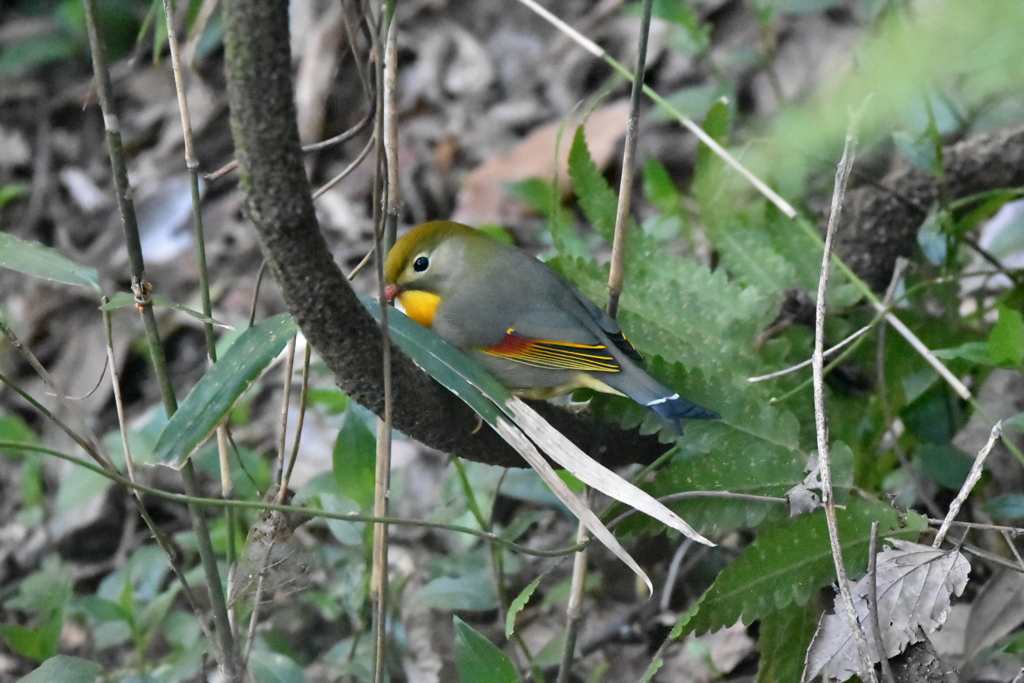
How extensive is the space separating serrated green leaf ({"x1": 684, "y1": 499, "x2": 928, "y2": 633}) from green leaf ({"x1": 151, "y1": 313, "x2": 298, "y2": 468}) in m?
1.08

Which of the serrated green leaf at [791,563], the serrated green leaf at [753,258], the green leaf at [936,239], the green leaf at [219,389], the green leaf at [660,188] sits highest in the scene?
the green leaf at [219,389]

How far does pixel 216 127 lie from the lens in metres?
6.25

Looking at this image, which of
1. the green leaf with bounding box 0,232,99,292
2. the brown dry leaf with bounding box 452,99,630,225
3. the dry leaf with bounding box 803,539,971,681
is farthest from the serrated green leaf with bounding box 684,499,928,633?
the brown dry leaf with bounding box 452,99,630,225

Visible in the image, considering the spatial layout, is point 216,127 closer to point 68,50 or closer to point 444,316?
point 68,50

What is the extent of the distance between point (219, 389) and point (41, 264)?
1.59ft

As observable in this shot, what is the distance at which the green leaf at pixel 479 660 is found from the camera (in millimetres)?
2025

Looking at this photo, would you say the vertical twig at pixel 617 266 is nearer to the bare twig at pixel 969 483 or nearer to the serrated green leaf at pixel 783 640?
the serrated green leaf at pixel 783 640

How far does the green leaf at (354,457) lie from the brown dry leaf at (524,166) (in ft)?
8.73

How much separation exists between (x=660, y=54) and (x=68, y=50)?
4268mm

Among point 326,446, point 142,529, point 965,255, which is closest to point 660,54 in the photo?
point 965,255

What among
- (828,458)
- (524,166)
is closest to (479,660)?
(828,458)

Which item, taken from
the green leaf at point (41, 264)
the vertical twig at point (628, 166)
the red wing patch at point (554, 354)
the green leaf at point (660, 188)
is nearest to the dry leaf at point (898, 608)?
the red wing patch at point (554, 354)

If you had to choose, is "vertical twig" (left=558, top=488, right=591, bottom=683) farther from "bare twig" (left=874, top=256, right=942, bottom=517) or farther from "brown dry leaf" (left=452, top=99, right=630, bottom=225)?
"brown dry leaf" (left=452, top=99, right=630, bottom=225)

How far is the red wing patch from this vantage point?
2.40m
